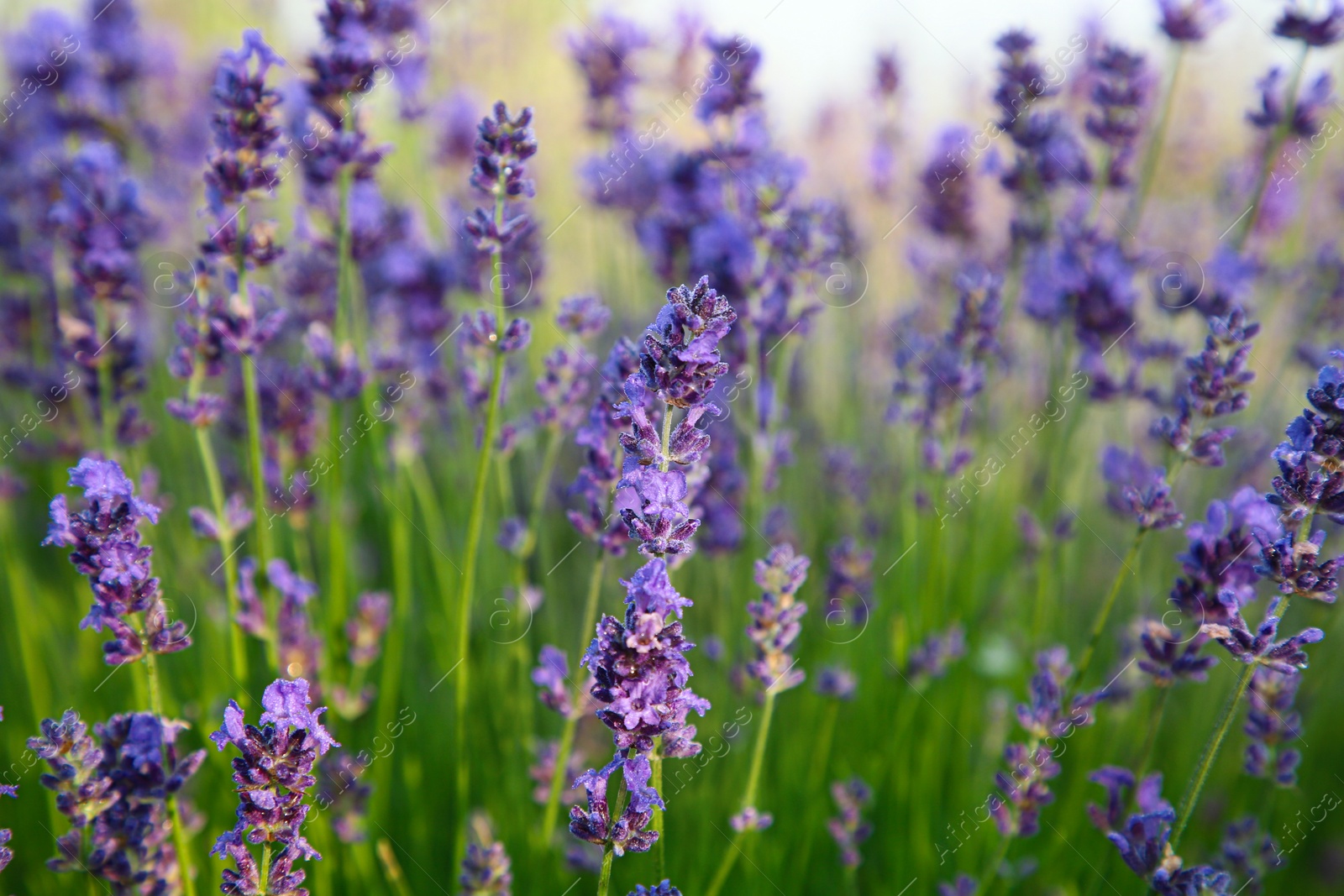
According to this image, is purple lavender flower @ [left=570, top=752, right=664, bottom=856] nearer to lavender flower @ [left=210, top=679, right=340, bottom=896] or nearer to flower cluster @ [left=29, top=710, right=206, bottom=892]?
lavender flower @ [left=210, top=679, right=340, bottom=896]

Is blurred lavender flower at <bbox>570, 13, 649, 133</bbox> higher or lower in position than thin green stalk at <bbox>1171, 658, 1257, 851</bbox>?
higher

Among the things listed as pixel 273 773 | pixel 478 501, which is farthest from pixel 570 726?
pixel 273 773

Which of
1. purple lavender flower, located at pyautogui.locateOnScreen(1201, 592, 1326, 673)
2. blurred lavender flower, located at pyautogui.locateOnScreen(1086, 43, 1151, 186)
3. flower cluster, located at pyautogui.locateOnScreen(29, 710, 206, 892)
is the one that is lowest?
purple lavender flower, located at pyautogui.locateOnScreen(1201, 592, 1326, 673)

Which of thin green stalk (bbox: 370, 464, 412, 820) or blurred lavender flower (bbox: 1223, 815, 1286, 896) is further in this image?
thin green stalk (bbox: 370, 464, 412, 820)

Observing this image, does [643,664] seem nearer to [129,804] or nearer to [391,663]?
[129,804]

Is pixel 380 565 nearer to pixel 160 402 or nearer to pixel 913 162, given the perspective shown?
pixel 160 402

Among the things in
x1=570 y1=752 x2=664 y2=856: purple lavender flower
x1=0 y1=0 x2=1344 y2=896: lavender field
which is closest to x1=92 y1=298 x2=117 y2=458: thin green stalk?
x1=0 y1=0 x2=1344 y2=896: lavender field
